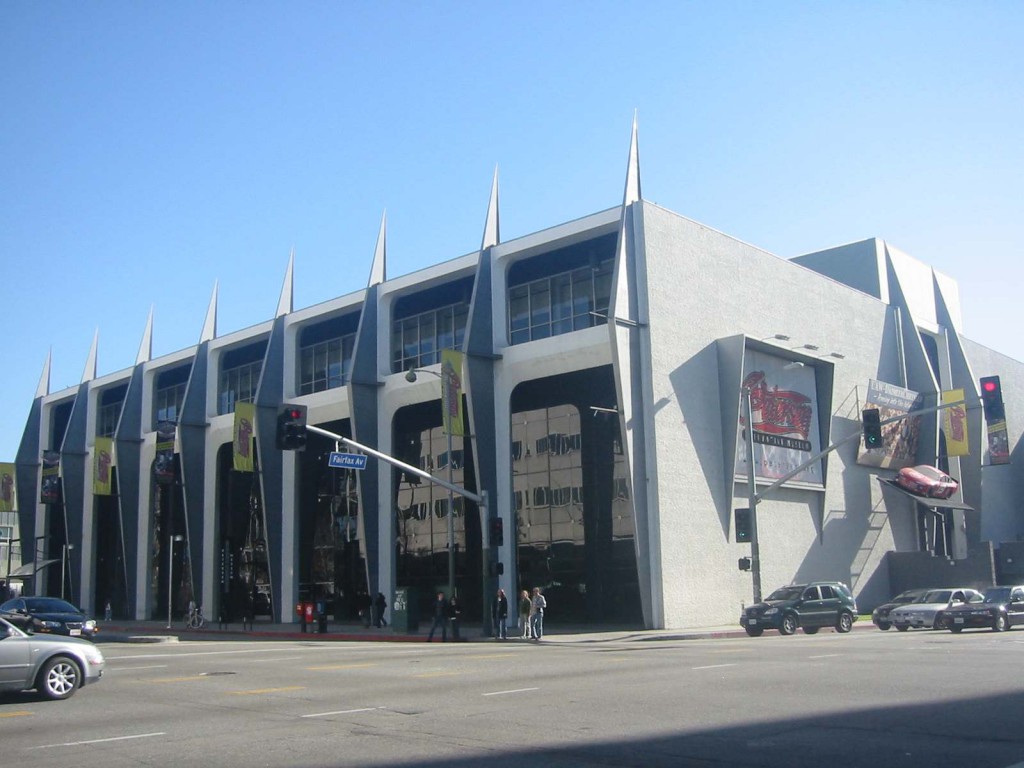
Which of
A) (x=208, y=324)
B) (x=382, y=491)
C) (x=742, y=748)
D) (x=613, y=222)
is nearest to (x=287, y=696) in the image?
(x=742, y=748)

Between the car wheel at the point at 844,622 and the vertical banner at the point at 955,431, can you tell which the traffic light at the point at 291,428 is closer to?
the car wheel at the point at 844,622

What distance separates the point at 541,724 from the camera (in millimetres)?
11812

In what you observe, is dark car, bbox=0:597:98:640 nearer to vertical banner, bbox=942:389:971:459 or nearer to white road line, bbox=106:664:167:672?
white road line, bbox=106:664:167:672

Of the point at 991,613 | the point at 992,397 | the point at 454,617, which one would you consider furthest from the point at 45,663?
the point at 991,613

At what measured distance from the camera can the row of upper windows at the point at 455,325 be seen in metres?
45.2

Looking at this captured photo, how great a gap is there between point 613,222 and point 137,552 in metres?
40.6

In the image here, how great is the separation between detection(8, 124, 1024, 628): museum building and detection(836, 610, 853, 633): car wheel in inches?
119

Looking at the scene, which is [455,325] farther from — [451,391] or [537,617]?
[537,617]

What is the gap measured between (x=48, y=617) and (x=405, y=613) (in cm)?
1301

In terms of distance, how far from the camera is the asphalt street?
9.83 m

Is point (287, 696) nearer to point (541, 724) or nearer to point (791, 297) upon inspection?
point (541, 724)

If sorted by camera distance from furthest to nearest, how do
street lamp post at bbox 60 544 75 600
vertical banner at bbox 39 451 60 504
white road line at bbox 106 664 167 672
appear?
1. street lamp post at bbox 60 544 75 600
2. vertical banner at bbox 39 451 60 504
3. white road line at bbox 106 664 167 672

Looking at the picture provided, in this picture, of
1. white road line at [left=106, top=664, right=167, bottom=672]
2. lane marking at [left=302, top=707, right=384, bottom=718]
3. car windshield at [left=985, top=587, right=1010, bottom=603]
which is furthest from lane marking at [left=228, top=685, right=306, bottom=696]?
car windshield at [left=985, top=587, right=1010, bottom=603]

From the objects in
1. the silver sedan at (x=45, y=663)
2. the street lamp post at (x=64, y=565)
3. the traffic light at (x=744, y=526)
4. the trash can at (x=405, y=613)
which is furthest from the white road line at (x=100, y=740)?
the street lamp post at (x=64, y=565)
